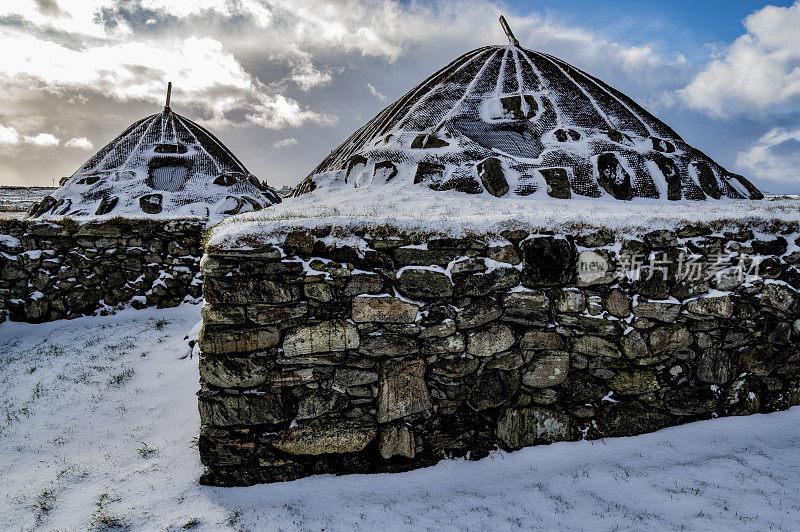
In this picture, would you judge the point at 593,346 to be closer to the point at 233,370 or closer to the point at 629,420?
the point at 629,420

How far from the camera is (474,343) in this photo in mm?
3271

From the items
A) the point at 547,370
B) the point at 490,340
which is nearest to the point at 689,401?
the point at 547,370

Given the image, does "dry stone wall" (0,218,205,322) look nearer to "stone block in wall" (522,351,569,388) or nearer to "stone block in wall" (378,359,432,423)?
"stone block in wall" (378,359,432,423)

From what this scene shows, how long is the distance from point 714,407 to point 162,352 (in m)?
7.17

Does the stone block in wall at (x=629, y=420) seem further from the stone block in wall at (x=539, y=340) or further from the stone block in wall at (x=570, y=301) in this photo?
the stone block in wall at (x=570, y=301)

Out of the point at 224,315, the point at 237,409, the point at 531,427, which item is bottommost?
the point at 531,427

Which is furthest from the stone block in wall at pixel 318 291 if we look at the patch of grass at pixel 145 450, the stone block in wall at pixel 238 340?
the patch of grass at pixel 145 450

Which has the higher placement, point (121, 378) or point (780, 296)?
point (780, 296)

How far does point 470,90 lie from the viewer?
25.0 feet

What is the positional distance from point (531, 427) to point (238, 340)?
2.72m

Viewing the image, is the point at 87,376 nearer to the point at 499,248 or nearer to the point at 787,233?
the point at 499,248

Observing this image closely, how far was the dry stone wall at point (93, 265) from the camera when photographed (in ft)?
22.2

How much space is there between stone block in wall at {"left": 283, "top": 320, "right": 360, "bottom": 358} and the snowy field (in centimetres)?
111

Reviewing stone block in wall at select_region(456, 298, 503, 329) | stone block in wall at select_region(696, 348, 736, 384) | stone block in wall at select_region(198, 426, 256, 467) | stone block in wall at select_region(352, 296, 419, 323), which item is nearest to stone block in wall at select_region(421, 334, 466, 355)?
stone block in wall at select_region(456, 298, 503, 329)
